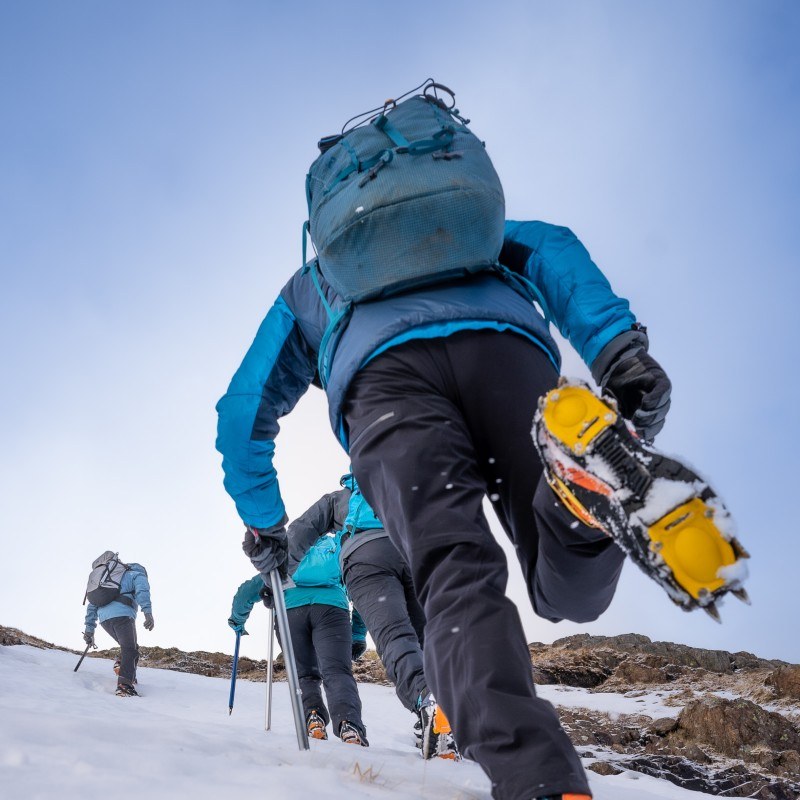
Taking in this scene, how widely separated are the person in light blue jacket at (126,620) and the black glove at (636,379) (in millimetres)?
10235

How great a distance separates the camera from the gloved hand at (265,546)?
3.15m

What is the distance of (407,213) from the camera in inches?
78.5

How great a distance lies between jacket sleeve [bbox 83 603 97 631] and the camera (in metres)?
10.7

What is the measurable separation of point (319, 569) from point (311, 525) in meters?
0.75

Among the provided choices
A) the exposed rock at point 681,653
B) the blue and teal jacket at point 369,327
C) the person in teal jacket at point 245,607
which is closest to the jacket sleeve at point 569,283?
the blue and teal jacket at point 369,327

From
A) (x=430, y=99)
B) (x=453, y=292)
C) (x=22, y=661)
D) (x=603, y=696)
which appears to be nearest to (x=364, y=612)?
(x=453, y=292)

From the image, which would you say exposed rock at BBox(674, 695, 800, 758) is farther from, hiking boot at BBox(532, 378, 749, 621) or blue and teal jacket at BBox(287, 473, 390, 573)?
hiking boot at BBox(532, 378, 749, 621)

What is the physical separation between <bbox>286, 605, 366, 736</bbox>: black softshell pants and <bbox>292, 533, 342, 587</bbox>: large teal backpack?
0.20 m

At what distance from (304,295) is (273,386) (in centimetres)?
41

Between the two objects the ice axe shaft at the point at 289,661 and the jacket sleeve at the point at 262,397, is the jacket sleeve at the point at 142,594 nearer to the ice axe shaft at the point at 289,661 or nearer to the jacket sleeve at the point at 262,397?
the ice axe shaft at the point at 289,661

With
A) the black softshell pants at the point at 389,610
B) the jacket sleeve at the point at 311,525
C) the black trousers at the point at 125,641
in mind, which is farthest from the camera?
the black trousers at the point at 125,641

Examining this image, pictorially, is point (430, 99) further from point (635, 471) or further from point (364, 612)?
point (364, 612)

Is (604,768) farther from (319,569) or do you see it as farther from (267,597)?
(267,597)

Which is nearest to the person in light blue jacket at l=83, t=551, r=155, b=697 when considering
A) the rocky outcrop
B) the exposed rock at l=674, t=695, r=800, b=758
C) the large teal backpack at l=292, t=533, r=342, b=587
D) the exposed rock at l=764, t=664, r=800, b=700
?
the rocky outcrop
